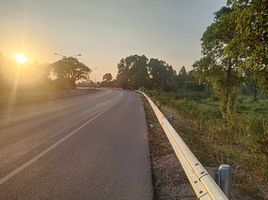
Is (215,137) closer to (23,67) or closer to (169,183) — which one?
(169,183)

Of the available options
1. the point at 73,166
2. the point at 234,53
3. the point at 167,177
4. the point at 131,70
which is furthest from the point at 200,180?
the point at 131,70

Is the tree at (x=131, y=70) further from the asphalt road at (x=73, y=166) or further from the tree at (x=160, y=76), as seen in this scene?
the asphalt road at (x=73, y=166)

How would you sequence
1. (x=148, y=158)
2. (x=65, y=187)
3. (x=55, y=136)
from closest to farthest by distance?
(x=65, y=187)
(x=148, y=158)
(x=55, y=136)

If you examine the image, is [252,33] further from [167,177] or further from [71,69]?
[71,69]

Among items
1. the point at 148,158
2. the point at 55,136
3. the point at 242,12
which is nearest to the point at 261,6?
the point at 242,12

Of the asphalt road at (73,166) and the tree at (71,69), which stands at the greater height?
the tree at (71,69)

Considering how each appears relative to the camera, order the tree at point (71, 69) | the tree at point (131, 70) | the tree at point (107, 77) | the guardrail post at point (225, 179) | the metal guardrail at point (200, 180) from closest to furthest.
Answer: the metal guardrail at point (200, 180) → the guardrail post at point (225, 179) → the tree at point (71, 69) → the tree at point (131, 70) → the tree at point (107, 77)

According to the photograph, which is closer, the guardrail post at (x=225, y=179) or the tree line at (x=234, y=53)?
the guardrail post at (x=225, y=179)

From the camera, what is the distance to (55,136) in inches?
483

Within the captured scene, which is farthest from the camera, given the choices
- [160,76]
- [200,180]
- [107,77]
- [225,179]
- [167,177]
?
[107,77]

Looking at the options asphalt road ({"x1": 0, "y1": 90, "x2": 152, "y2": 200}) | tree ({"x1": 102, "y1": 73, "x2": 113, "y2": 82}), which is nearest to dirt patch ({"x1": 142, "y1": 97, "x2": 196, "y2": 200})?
asphalt road ({"x1": 0, "y1": 90, "x2": 152, "y2": 200})

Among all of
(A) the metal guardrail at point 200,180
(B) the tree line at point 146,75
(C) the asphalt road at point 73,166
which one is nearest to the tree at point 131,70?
(B) the tree line at point 146,75

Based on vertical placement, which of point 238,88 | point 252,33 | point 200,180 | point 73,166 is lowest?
point 73,166

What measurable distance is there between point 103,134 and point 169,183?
6.72 metres
